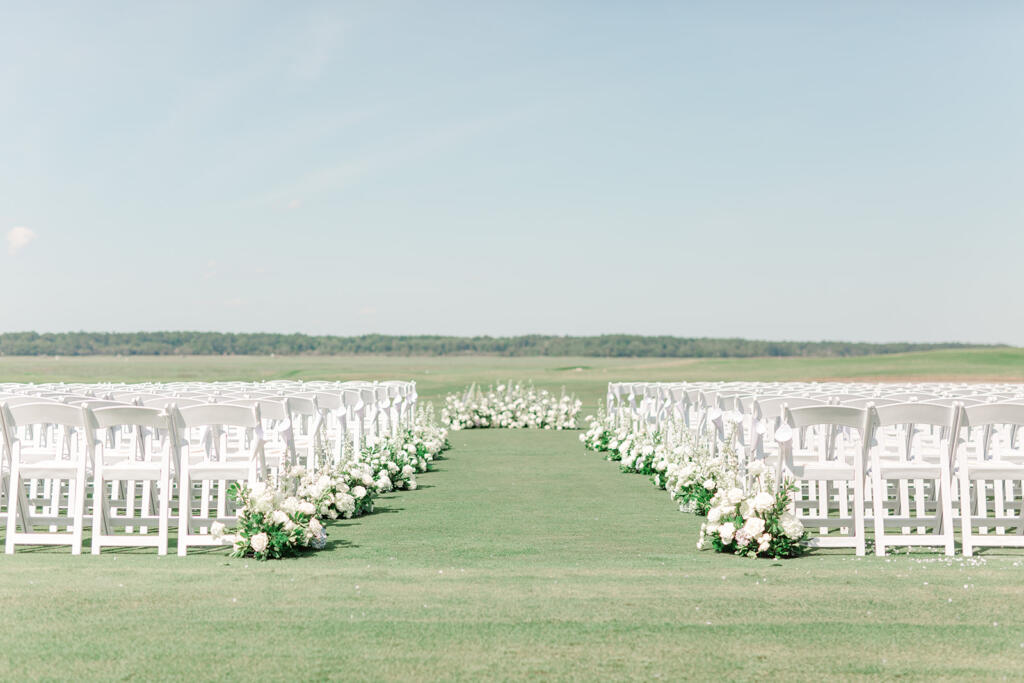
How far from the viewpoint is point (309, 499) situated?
8203mm

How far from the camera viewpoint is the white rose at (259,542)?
6.73 meters

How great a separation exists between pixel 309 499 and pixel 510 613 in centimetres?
347

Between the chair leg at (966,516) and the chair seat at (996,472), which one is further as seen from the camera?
the chair seat at (996,472)

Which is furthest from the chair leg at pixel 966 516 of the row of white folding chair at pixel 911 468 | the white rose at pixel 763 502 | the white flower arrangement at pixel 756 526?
the white rose at pixel 763 502

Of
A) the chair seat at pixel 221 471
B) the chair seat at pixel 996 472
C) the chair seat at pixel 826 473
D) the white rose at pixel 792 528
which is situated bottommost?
the white rose at pixel 792 528

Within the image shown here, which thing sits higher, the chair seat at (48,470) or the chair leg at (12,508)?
the chair seat at (48,470)

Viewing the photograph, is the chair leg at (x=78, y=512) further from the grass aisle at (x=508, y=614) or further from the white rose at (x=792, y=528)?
the white rose at (x=792, y=528)

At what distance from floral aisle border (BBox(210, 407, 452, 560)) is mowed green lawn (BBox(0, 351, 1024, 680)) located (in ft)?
0.64

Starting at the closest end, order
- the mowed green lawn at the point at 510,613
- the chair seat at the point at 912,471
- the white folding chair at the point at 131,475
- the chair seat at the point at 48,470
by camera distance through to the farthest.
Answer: the mowed green lawn at the point at 510,613
the white folding chair at the point at 131,475
the chair seat at the point at 48,470
the chair seat at the point at 912,471

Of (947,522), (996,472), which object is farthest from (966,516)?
(996,472)

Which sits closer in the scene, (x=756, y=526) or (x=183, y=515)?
(x=756, y=526)

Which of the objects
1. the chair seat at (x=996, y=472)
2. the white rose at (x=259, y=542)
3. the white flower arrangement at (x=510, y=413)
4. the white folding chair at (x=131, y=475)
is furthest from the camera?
the white flower arrangement at (x=510, y=413)

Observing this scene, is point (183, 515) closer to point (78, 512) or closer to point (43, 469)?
point (78, 512)

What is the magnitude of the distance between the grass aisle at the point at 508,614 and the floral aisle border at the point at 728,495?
0.24 metres
